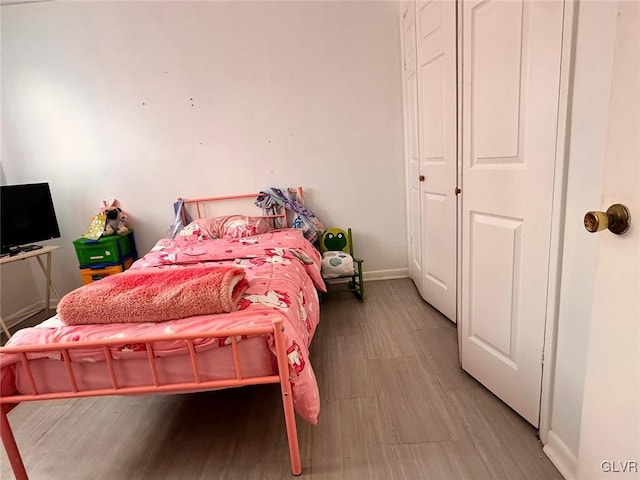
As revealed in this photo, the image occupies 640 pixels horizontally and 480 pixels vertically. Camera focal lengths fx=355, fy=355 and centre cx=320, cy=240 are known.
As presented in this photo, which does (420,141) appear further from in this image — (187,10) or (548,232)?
(187,10)

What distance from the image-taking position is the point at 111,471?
142 cm

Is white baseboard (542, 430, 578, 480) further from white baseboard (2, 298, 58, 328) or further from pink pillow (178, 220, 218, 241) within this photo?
white baseboard (2, 298, 58, 328)

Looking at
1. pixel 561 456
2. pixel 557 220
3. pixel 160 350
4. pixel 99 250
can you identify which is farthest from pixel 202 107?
pixel 561 456

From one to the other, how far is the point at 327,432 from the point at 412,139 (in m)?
2.19

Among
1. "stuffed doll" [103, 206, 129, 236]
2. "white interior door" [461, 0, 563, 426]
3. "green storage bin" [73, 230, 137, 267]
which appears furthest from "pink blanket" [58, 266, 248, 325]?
"stuffed doll" [103, 206, 129, 236]

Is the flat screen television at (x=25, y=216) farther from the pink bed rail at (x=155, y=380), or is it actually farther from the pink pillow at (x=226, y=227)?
the pink bed rail at (x=155, y=380)

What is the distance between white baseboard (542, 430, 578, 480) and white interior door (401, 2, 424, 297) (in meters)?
1.53

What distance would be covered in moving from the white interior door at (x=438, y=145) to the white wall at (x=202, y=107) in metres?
0.60

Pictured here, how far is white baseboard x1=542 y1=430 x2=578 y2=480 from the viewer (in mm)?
1201

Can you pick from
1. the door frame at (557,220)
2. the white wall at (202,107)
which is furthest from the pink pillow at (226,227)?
the door frame at (557,220)

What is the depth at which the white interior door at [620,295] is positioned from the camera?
2.32 ft

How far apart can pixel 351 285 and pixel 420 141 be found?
128 cm

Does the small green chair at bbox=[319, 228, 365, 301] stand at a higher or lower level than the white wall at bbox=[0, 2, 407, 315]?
lower

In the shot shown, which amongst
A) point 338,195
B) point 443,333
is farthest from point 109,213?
point 443,333
